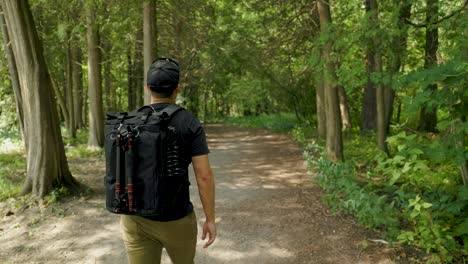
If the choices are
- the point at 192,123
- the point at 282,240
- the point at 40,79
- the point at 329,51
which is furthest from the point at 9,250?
the point at 329,51

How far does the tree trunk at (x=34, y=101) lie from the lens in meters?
6.65

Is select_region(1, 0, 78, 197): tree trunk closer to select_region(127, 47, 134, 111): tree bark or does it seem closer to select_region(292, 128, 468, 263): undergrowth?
select_region(292, 128, 468, 263): undergrowth

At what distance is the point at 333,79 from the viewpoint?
880 centimetres

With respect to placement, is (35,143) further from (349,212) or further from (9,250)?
(349,212)

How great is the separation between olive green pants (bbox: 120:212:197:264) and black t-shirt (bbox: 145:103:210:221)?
0.07 m

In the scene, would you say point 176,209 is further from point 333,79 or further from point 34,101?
point 333,79

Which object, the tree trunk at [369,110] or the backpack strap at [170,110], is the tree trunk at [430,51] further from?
the backpack strap at [170,110]

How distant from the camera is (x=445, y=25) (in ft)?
20.7

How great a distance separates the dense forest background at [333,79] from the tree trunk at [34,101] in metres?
0.02

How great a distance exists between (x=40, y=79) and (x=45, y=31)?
8.65 m

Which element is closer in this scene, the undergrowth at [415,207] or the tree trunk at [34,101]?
the undergrowth at [415,207]

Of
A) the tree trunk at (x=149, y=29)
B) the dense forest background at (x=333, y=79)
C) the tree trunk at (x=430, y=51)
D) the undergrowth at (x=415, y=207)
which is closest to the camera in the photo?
the undergrowth at (x=415, y=207)

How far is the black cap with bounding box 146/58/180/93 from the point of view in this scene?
8.33 feet

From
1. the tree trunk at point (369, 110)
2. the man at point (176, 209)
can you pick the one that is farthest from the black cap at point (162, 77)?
the tree trunk at point (369, 110)
